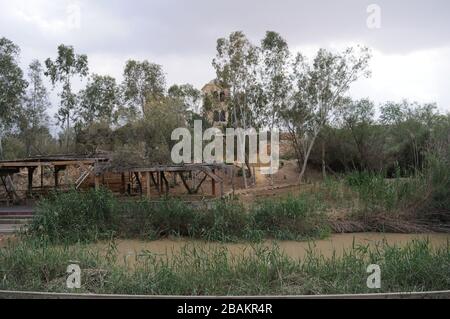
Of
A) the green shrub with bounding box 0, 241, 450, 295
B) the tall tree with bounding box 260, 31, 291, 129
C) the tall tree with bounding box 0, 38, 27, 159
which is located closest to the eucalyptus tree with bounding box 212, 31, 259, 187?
the tall tree with bounding box 260, 31, 291, 129

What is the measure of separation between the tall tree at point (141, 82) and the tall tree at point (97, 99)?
3.23 ft

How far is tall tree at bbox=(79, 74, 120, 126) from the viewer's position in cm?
3109

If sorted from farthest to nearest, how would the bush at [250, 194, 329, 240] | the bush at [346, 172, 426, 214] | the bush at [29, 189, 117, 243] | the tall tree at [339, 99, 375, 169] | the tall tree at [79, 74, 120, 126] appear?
the tall tree at [79, 74, 120, 126], the tall tree at [339, 99, 375, 169], the bush at [346, 172, 426, 214], the bush at [250, 194, 329, 240], the bush at [29, 189, 117, 243]

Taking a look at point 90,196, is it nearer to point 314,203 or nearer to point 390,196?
point 314,203

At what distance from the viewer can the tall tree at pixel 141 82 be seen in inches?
1257

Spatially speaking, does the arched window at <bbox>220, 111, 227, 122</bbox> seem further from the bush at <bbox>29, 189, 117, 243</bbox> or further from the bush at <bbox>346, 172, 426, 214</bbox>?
the bush at <bbox>29, 189, 117, 243</bbox>

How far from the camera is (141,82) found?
3222cm

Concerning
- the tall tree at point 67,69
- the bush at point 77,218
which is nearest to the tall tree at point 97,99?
the tall tree at point 67,69

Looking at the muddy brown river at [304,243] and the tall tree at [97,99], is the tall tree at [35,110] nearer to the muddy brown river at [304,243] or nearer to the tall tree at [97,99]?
the tall tree at [97,99]

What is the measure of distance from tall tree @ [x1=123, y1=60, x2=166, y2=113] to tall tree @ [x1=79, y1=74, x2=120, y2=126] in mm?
984

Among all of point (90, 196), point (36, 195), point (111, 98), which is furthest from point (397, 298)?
point (111, 98)

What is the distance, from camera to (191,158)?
80.5ft

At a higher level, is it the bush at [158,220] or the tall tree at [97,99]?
the tall tree at [97,99]

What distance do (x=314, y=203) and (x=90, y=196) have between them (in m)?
6.19
